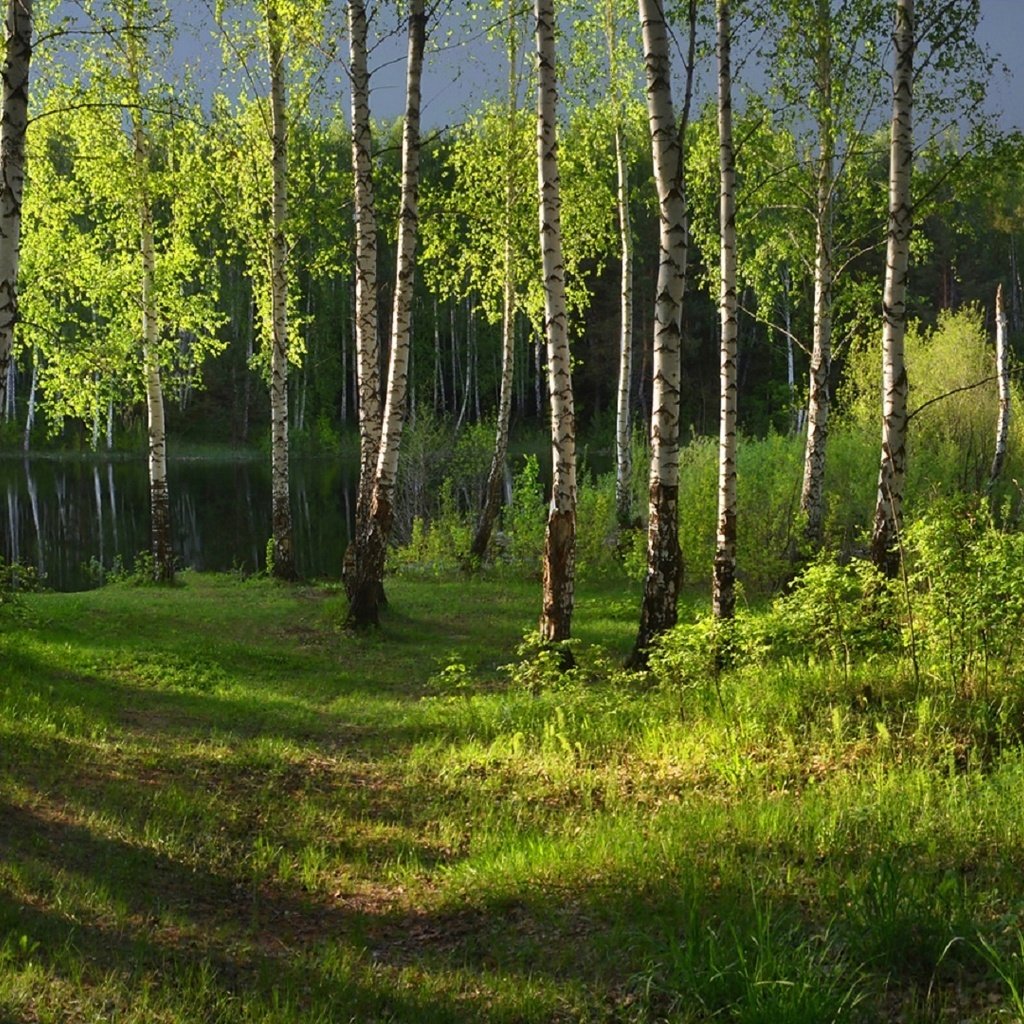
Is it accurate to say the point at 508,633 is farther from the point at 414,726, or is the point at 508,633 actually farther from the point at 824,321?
the point at 824,321

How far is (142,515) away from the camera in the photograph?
3061cm

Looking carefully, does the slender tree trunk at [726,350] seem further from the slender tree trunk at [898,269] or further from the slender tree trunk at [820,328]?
the slender tree trunk at [820,328]

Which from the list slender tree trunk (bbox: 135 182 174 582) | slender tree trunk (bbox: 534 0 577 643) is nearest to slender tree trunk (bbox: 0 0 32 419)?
slender tree trunk (bbox: 534 0 577 643)

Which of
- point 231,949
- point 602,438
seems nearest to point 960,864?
point 231,949

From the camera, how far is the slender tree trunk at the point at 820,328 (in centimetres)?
1573

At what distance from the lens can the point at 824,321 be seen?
16.1 meters

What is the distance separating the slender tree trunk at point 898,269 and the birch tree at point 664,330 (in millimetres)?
2653

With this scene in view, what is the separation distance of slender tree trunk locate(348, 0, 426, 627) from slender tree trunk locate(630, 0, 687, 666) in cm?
412

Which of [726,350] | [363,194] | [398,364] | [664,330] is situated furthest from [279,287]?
[664,330]

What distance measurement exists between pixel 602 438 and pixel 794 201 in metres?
38.1

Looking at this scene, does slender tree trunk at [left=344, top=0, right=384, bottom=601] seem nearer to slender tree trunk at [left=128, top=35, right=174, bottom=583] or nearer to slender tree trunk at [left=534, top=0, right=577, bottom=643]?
slender tree trunk at [left=534, top=0, right=577, bottom=643]

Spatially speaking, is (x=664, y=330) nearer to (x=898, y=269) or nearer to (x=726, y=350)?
(x=726, y=350)

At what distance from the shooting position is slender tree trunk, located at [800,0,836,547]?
15727mm

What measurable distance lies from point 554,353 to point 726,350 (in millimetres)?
2506
